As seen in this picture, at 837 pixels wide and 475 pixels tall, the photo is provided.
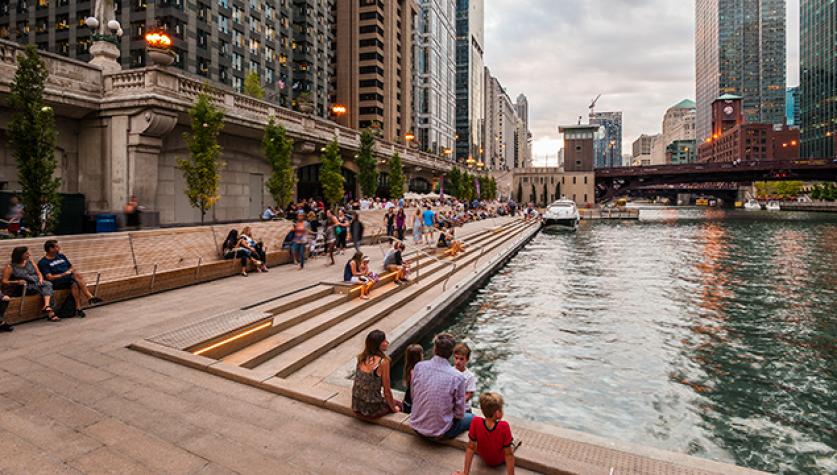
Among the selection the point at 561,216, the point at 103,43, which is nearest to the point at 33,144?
the point at 103,43

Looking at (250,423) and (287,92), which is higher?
(287,92)

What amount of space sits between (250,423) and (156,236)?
969 cm

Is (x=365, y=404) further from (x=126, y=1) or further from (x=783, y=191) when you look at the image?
(x=783, y=191)

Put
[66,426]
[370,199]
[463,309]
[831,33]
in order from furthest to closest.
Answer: [831,33], [370,199], [463,309], [66,426]

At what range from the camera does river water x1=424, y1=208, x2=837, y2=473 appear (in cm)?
702

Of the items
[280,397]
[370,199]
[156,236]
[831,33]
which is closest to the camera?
[280,397]

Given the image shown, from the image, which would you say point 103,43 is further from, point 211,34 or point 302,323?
point 211,34

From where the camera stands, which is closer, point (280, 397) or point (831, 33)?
point (280, 397)

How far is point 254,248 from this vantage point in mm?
15914

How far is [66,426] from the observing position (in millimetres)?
5203

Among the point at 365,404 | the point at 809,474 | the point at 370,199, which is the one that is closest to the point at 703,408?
the point at 809,474

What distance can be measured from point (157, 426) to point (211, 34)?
6774 centimetres

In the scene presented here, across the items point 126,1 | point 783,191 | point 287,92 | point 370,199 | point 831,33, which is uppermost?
point 831,33

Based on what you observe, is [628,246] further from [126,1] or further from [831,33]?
[831,33]
